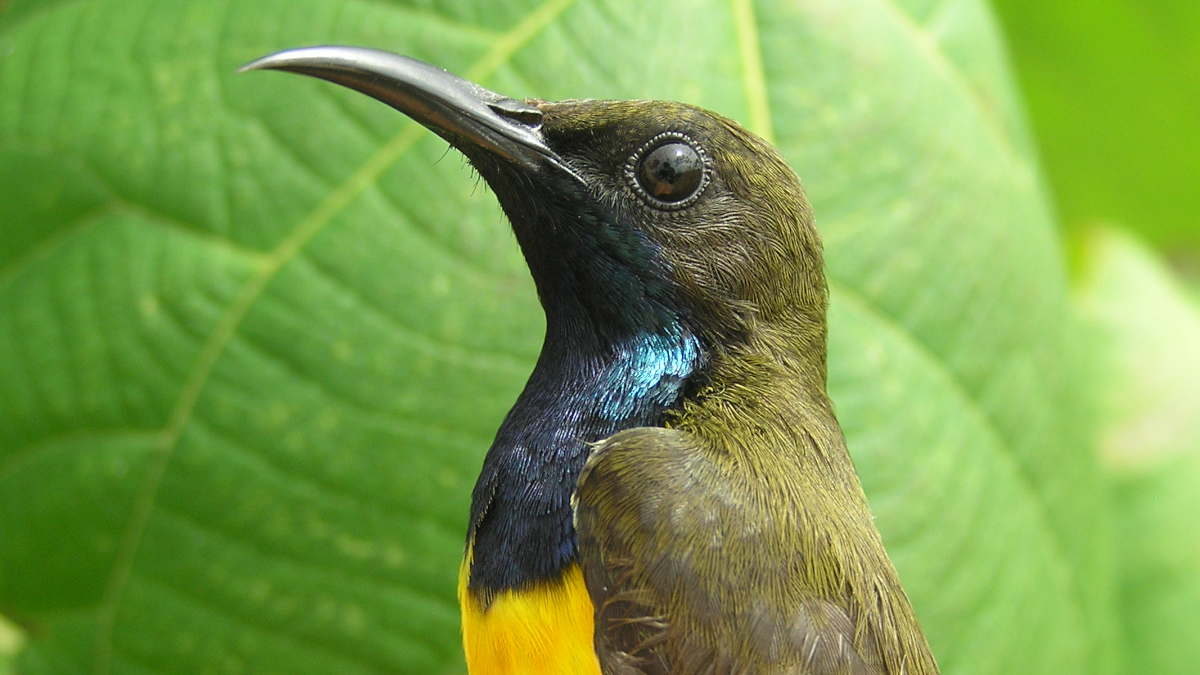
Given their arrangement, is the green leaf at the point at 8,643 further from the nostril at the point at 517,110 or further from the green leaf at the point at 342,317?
the nostril at the point at 517,110

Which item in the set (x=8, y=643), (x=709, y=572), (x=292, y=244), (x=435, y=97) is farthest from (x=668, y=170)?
(x=8, y=643)

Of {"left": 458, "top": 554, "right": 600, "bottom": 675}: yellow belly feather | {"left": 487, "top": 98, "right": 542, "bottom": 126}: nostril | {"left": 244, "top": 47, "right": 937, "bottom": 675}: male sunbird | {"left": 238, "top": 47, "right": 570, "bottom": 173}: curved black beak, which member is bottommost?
{"left": 458, "top": 554, "right": 600, "bottom": 675}: yellow belly feather

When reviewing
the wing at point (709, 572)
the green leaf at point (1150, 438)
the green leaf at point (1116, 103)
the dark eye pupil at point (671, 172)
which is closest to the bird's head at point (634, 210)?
the dark eye pupil at point (671, 172)

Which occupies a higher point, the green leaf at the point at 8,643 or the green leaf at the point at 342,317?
the green leaf at the point at 342,317

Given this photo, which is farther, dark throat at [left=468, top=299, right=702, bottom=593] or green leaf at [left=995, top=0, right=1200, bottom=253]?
green leaf at [left=995, top=0, right=1200, bottom=253]

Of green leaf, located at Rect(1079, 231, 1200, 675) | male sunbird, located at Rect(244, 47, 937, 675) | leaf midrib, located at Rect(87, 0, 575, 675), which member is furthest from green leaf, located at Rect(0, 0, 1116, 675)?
green leaf, located at Rect(1079, 231, 1200, 675)

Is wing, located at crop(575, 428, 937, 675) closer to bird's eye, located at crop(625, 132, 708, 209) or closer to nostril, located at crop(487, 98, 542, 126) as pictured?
bird's eye, located at crop(625, 132, 708, 209)

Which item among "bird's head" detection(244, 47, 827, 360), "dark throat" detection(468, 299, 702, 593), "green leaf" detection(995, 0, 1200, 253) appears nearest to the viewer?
"dark throat" detection(468, 299, 702, 593)
